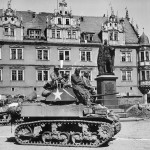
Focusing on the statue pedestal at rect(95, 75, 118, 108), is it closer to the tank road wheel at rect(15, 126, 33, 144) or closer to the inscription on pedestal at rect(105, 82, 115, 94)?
the inscription on pedestal at rect(105, 82, 115, 94)

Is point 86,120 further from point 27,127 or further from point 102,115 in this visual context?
point 27,127

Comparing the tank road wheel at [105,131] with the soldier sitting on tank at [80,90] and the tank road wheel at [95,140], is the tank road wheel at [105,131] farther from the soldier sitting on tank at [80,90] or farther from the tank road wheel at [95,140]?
the soldier sitting on tank at [80,90]

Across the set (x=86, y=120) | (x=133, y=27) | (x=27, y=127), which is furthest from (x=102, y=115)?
(x=133, y=27)

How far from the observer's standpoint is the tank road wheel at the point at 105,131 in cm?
993

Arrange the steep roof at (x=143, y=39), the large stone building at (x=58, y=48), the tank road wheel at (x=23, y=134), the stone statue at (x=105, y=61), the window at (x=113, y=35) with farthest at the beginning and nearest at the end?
the steep roof at (x=143, y=39) < the window at (x=113, y=35) < the large stone building at (x=58, y=48) < the stone statue at (x=105, y=61) < the tank road wheel at (x=23, y=134)

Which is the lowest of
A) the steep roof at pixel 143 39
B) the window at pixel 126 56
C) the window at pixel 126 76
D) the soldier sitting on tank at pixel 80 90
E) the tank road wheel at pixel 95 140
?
the tank road wheel at pixel 95 140

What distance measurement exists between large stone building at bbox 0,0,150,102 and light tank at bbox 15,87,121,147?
1116 inches

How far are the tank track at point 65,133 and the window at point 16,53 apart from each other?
29062 millimetres

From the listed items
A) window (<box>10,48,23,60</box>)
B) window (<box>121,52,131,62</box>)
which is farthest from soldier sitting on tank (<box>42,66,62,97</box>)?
window (<box>121,52,131,62</box>)

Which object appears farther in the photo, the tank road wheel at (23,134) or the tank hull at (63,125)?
the tank road wheel at (23,134)

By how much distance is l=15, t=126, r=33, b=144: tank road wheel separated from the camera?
10.7 meters

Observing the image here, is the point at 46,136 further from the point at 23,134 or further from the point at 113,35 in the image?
the point at 113,35

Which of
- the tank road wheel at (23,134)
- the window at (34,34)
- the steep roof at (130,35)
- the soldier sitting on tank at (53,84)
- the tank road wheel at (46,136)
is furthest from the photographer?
the steep roof at (130,35)

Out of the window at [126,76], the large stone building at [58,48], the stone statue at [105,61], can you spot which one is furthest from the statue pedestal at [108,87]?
the window at [126,76]
